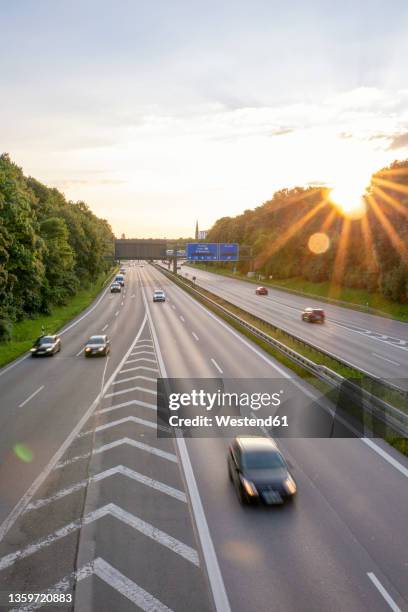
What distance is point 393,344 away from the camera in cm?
3612

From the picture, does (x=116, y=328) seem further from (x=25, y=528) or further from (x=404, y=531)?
(x=404, y=531)

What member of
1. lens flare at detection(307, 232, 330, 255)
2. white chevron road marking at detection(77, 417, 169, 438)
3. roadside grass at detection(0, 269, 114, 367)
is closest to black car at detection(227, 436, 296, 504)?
white chevron road marking at detection(77, 417, 169, 438)

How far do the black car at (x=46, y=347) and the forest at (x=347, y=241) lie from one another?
39406 millimetres

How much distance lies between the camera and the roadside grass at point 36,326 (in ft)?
112

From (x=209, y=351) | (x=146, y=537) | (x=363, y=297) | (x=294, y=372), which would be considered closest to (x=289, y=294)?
(x=363, y=297)

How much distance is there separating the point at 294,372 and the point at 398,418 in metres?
9.90

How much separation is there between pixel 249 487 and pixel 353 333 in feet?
102

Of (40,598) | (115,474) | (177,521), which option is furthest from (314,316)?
(40,598)

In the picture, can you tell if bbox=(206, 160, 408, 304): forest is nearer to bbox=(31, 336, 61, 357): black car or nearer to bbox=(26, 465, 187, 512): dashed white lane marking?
bbox=(31, 336, 61, 357): black car

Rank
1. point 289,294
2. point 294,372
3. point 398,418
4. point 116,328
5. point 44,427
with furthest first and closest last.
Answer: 1. point 289,294
2. point 116,328
3. point 294,372
4. point 44,427
5. point 398,418

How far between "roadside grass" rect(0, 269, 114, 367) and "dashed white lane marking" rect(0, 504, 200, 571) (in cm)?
2084

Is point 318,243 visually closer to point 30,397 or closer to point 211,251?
point 211,251

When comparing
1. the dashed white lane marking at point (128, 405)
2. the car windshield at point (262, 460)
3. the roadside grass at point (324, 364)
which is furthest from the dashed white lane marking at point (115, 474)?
the roadside grass at point (324, 364)

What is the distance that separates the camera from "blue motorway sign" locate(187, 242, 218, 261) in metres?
87.2
